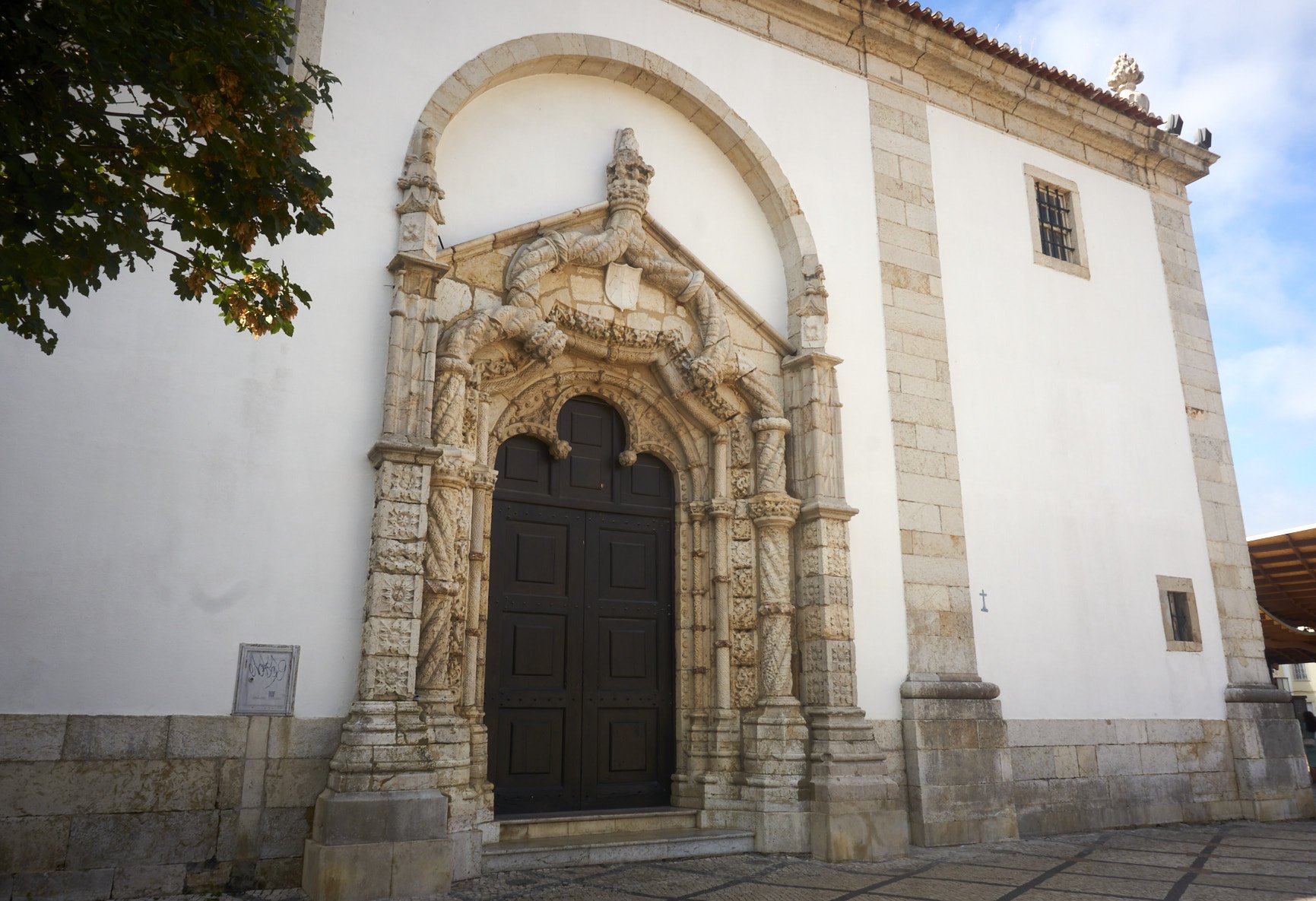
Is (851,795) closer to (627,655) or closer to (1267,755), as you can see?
(627,655)

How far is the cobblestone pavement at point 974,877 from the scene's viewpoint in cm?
501

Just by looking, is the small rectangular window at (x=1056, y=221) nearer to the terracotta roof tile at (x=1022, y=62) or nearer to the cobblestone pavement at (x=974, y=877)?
the terracotta roof tile at (x=1022, y=62)

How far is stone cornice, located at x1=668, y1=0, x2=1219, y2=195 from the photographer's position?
26.8 feet

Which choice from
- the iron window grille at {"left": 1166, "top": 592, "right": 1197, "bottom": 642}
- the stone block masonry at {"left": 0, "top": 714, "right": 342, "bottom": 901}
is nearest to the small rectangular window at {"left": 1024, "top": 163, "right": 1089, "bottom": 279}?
the iron window grille at {"left": 1166, "top": 592, "right": 1197, "bottom": 642}

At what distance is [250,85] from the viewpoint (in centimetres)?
345

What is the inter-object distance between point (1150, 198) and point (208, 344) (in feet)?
29.8

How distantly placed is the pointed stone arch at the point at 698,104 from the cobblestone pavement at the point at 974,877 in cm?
359

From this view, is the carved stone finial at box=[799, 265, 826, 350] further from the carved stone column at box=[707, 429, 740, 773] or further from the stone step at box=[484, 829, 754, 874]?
the stone step at box=[484, 829, 754, 874]

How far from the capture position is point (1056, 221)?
30.9ft

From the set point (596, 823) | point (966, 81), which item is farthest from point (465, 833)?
point (966, 81)

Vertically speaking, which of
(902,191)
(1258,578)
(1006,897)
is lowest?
(1006,897)

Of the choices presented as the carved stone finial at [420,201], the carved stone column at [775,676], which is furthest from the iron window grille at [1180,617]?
the carved stone finial at [420,201]

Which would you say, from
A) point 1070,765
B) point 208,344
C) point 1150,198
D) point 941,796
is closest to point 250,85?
point 208,344

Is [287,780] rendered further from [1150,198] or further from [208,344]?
[1150,198]
